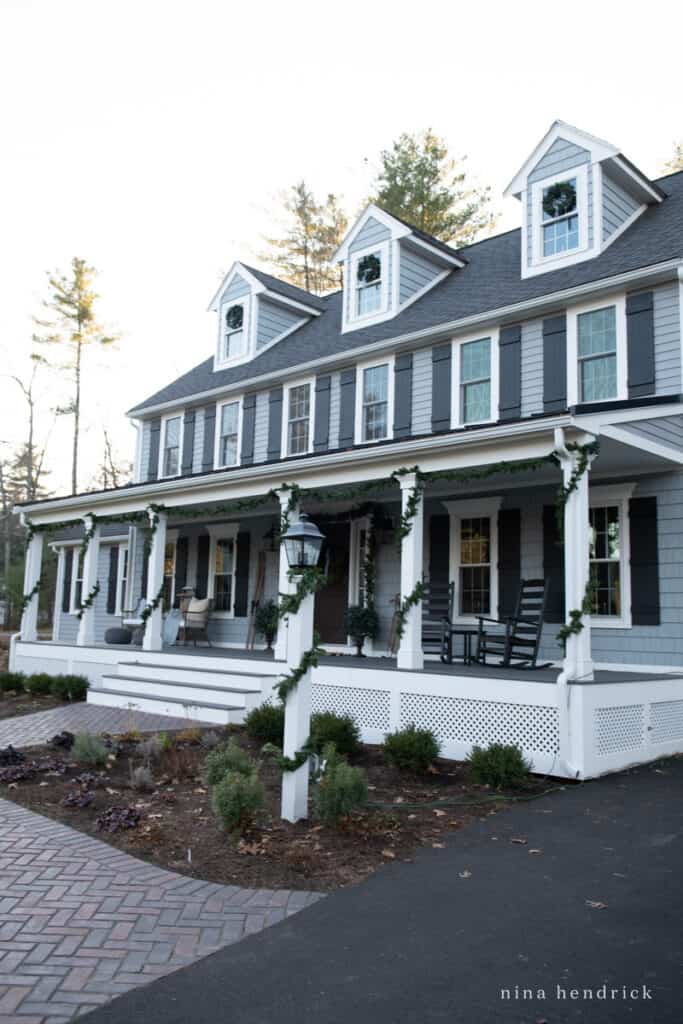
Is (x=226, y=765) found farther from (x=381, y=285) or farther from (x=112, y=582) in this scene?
(x=112, y=582)

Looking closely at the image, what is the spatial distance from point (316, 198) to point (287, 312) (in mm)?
11620

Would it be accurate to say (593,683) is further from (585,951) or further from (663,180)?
(663,180)

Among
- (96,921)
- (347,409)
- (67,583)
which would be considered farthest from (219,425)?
(96,921)

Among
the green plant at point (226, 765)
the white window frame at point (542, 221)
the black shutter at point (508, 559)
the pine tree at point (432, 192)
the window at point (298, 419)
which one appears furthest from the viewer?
the pine tree at point (432, 192)

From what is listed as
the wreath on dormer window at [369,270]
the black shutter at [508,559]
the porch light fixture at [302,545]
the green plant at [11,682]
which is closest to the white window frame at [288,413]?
the wreath on dormer window at [369,270]

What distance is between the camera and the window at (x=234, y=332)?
1714 centimetres

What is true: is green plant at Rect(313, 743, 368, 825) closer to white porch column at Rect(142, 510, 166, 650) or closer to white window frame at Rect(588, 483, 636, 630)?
white window frame at Rect(588, 483, 636, 630)

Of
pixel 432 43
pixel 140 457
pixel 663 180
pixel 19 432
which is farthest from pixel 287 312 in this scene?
pixel 19 432

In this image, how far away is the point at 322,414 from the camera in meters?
14.2

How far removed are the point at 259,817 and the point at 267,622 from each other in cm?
838

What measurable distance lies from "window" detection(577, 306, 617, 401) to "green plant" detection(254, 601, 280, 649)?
633cm

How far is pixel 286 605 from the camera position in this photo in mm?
6344

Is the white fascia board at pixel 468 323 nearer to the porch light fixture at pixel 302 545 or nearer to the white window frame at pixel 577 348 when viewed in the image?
the white window frame at pixel 577 348

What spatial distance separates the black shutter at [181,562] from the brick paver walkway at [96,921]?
1117 centimetres
